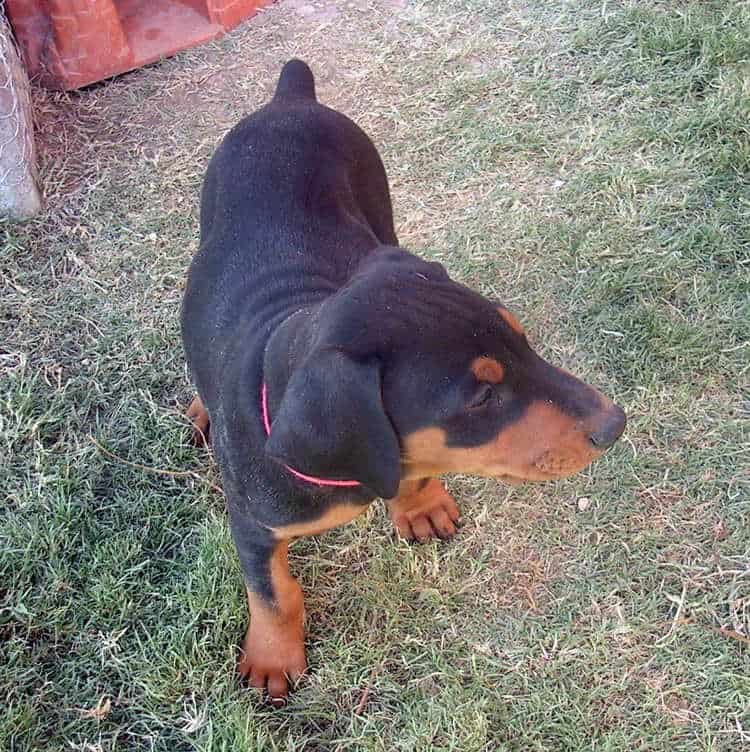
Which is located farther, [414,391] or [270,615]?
[270,615]

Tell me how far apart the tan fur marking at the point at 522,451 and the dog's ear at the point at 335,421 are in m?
0.16

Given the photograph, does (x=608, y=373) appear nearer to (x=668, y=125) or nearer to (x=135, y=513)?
(x=668, y=125)

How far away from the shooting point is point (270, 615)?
10.1 feet

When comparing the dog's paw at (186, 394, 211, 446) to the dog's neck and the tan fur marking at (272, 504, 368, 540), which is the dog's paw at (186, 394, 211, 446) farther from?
the dog's neck

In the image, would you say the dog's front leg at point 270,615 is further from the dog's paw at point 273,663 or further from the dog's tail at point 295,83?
the dog's tail at point 295,83

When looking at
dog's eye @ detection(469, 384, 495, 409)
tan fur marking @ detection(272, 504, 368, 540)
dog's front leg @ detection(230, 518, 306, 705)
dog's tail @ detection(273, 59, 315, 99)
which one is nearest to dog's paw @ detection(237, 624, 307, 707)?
dog's front leg @ detection(230, 518, 306, 705)

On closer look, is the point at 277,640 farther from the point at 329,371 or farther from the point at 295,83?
the point at 295,83

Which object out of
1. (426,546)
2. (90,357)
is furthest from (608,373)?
(90,357)

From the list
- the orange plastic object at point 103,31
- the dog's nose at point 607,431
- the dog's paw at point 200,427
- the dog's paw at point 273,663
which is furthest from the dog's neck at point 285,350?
the orange plastic object at point 103,31

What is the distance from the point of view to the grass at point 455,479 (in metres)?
3.22

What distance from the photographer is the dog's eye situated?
238 cm

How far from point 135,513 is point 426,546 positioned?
49.2 inches

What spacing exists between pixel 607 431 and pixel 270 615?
1.34 meters

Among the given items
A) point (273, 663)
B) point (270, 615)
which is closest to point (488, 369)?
point (270, 615)
